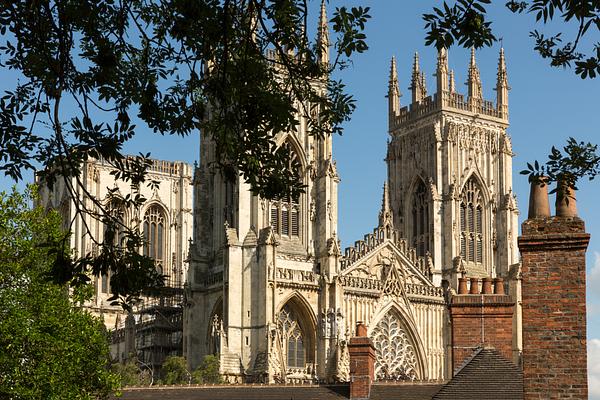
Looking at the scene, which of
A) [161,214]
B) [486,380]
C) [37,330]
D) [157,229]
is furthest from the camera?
[161,214]

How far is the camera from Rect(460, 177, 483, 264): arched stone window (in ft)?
271

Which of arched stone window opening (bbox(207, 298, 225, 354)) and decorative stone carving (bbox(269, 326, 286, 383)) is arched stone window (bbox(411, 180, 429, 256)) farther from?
decorative stone carving (bbox(269, 326, 286, 383))

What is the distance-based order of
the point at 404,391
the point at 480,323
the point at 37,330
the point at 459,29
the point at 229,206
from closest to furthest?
the point at 459,29, the point at 480,323, the point at 37,330, the point at 404,391, the point at 229,206

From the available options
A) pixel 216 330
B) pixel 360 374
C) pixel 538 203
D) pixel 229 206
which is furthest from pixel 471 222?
pixel 538 203

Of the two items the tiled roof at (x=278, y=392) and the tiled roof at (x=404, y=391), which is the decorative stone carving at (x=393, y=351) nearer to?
the tiled roof at (x=278, y=392)

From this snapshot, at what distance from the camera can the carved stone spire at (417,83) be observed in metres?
88.2

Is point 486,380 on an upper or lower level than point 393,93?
lower

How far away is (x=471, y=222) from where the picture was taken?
8319 centimetres

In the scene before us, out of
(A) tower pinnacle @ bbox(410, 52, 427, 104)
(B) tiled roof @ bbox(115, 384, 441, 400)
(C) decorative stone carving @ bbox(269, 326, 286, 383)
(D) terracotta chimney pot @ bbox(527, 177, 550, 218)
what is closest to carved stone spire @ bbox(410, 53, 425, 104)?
(A) tower pinnacle @ bbox(410, 52, 427, 104)

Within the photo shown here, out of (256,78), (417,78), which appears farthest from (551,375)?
(417,78)

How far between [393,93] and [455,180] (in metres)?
10.2

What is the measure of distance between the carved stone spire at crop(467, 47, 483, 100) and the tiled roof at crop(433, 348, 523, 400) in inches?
2391

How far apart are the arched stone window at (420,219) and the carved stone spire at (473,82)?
21.3ft

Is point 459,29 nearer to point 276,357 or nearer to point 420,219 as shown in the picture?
point 276,357
